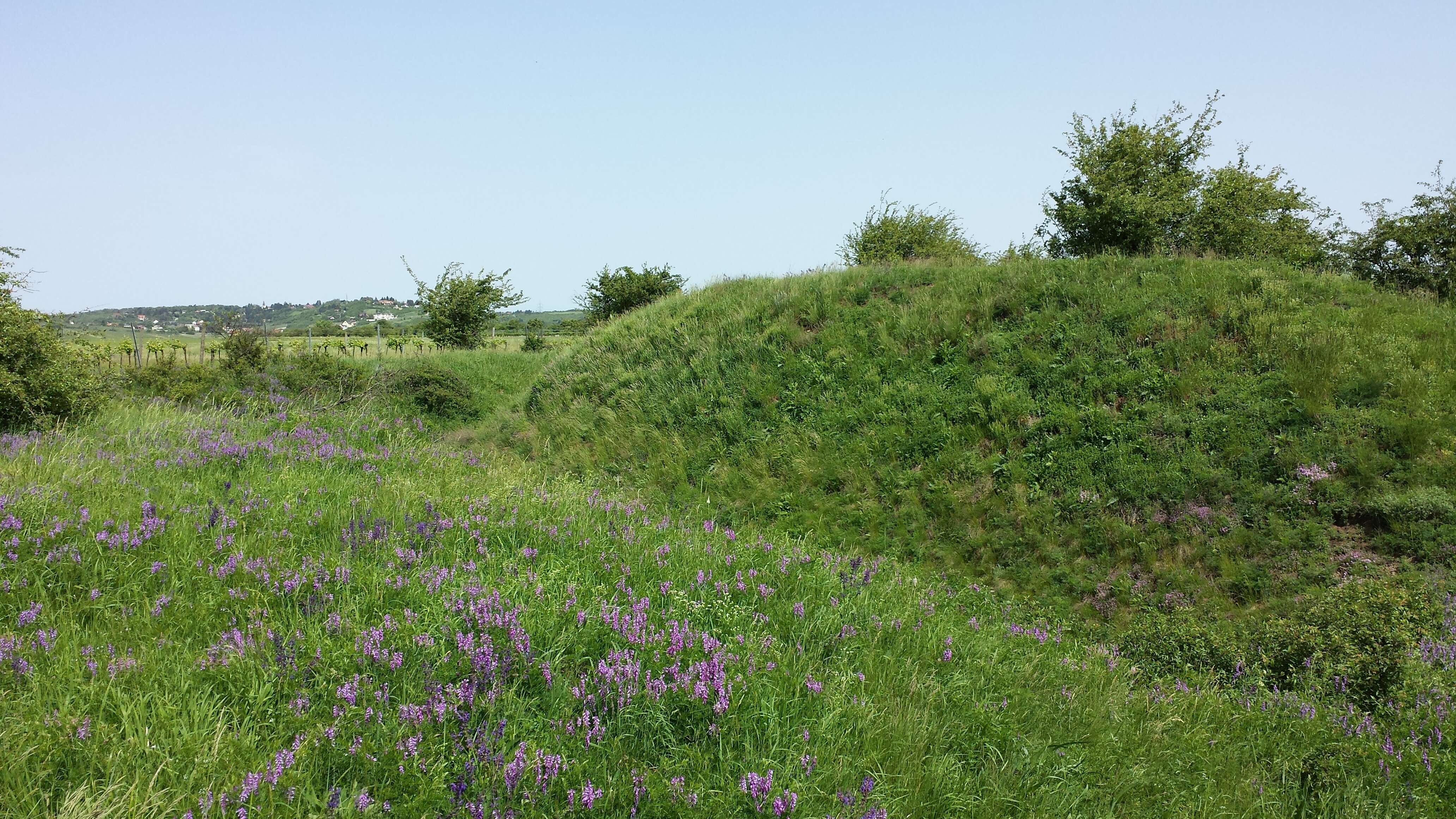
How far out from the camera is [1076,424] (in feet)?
31.4

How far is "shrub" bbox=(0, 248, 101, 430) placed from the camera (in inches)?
356

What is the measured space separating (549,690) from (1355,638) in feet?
20.4

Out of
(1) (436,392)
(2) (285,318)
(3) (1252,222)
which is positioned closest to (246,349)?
(1) (436,392)

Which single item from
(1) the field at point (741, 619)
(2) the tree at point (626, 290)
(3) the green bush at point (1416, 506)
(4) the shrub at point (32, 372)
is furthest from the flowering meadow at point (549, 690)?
(2) the tree at point (626, 290)

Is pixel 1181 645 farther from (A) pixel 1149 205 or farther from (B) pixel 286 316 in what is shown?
(B) pixel 286 316

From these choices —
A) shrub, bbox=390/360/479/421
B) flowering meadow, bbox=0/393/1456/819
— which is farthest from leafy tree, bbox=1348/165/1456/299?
shrub, bbox=390/360/479/421

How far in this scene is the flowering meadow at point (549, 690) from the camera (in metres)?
2.75

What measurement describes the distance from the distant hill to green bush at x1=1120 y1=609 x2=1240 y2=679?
14577 mm

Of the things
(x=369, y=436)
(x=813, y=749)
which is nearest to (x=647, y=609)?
(x=813, y=749)

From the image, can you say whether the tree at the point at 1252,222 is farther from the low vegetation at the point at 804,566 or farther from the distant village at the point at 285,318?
the distant village at the point at 285,318

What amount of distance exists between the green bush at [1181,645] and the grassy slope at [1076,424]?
68 cm

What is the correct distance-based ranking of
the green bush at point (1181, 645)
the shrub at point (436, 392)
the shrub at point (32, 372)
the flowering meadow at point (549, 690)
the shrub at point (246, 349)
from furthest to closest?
the shrub at point (436, 392) → the shrub at point (246, 349) → the shrub at point (32, 372) → the green bush at point (1181, 645) → the flowering meadow at point (549, 690)

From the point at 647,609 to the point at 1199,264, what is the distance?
1179cm

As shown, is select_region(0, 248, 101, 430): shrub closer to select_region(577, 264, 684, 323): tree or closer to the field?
the field
